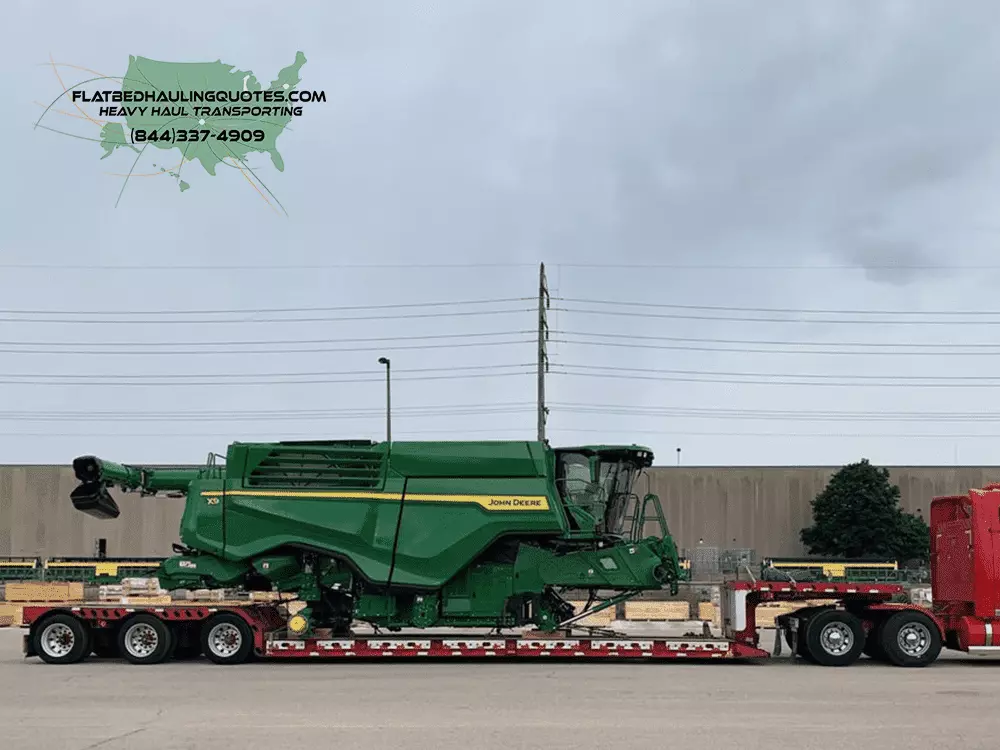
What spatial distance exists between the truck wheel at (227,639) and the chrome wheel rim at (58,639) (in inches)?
86.5

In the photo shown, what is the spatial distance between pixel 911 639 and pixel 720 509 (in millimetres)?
49151

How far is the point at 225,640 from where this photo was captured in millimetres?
17703

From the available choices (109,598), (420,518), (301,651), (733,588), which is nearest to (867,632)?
(733,588)

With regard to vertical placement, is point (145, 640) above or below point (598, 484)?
below

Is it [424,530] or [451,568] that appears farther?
[424,530]

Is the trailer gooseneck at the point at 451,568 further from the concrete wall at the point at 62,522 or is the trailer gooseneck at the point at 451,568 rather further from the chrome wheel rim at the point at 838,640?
the concrete wall at the point at 62,522

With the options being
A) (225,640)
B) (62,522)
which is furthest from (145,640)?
(62,522)

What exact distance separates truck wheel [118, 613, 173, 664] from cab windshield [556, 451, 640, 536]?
6.87m

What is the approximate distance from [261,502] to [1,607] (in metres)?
17.4

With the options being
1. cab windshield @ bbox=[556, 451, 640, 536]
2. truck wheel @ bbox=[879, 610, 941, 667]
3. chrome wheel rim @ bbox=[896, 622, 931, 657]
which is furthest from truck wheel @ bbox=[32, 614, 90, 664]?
chrome wheel rim @ bbox=[896, 622, 931, 657]

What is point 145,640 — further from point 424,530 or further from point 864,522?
point 864,522

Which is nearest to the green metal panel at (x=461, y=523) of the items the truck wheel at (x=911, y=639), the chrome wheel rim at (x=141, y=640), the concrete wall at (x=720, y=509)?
the chrome wheel rim at (x=141, y=640)

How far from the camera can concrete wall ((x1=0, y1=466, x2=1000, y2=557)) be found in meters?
65.6

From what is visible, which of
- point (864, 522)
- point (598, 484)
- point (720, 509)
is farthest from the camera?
point (720, 509)
